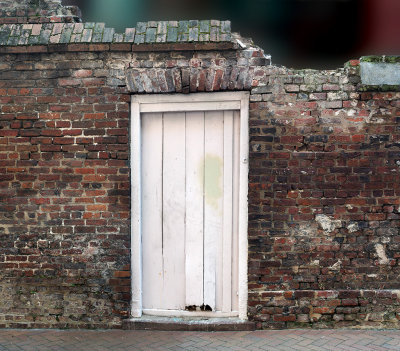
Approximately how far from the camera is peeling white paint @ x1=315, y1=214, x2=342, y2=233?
455 centimetres

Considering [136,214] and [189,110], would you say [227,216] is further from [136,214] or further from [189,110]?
[189,110]

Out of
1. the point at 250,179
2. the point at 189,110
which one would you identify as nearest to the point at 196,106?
the point at 189,110

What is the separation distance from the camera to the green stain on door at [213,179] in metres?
4.70

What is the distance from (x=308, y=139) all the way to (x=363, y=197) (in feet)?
2.82

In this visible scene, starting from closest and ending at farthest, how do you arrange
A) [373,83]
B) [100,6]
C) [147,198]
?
1. [373,83]
2. [147,198]
3. [100,6]

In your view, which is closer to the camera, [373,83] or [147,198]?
[373,83]

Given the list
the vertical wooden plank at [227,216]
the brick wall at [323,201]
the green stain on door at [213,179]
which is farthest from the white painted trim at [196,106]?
the green stain on door at [213,179]

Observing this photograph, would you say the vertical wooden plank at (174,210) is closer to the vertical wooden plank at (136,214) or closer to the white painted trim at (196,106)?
the white painted trim at (196,106)

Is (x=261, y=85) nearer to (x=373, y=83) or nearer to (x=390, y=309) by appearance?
(x=373, y=83)

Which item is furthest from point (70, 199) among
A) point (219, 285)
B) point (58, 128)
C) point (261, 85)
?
point (261, 85)

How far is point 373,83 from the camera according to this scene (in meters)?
4.48

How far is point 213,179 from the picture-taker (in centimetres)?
471

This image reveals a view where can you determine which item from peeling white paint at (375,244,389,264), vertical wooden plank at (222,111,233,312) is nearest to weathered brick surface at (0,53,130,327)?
vertical wooden plank at (222,111,233,312)

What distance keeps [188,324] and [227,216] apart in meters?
1.25
